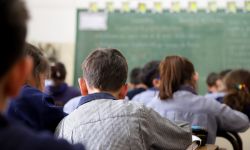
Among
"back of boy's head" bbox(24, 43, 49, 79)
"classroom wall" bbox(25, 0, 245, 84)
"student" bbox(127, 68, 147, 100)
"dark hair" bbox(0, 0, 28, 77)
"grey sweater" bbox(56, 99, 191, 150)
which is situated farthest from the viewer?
"classroom wall" bbox(25, 0, 245, 84)

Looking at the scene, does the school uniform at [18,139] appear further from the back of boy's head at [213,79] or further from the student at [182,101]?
the back of boy's head at [213,79]

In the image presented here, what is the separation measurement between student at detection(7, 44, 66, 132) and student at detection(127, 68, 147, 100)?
222cm

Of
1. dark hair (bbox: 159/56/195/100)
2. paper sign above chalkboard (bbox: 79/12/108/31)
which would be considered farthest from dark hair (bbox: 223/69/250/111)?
paper sign above chalkboard (bbox: 79/12/108/31)

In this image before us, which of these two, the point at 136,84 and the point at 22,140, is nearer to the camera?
the point at 22,140

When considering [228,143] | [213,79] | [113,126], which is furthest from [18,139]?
[213,79]

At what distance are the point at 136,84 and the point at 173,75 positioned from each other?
5.58ft

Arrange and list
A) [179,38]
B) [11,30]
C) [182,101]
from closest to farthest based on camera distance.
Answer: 1. [11,30]
2. [182,101]
3. [179,38]

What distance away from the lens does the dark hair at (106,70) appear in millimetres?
1805

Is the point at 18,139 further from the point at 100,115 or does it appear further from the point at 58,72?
the point at 58,72

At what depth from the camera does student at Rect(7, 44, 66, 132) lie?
1.61 metres

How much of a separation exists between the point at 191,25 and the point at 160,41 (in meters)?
0.42

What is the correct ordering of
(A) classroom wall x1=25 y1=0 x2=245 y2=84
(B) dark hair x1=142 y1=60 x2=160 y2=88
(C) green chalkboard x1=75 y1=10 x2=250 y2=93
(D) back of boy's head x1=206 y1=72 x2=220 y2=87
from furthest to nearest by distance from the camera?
(A) classroom wall x1=25 y1=0 x2=245 y2=84
(C) green chalkboard x1=75 y1=10 x2=250 y2=93
(D) back of boy's head x1=206 y1=72 x2=220 y2=87
(B) dark hair x1=142 y1=60 x2=160 y2=88

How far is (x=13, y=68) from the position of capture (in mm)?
631

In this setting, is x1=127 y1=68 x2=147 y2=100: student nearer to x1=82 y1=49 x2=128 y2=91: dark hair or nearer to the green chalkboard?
the green chalkboard
